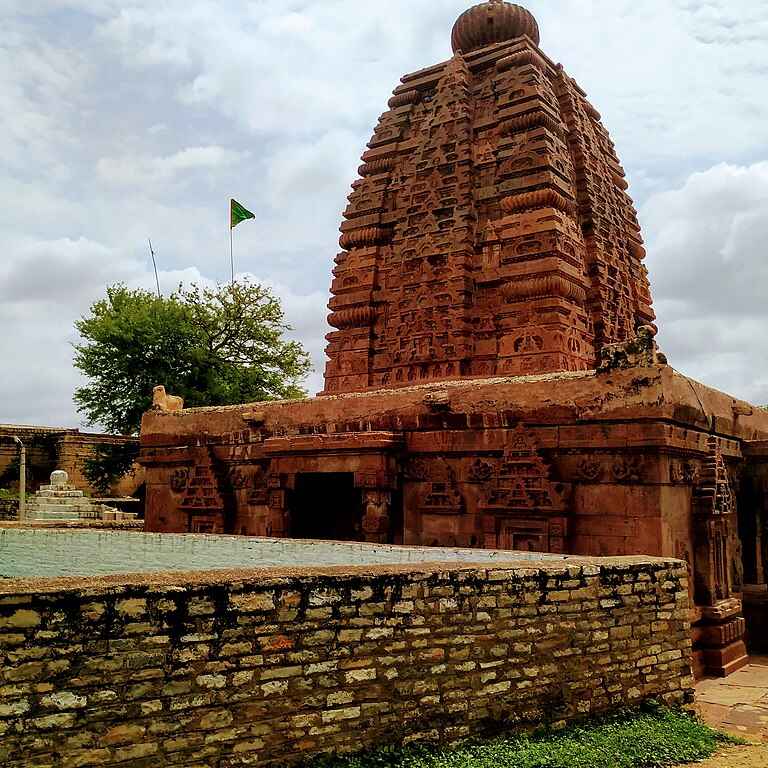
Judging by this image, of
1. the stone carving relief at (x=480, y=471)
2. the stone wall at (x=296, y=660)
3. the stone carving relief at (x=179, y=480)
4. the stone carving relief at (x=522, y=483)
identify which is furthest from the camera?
the stone carving relief at (x=179, y=480)

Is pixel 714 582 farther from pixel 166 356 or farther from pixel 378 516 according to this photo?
pixel 166 356

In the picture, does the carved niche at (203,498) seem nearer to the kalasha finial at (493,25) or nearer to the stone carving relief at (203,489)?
the stone carving relief at (203,489)

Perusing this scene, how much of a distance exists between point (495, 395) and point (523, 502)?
4.61 feet

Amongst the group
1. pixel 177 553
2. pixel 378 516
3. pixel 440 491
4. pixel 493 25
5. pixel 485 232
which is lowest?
pixel 177 553

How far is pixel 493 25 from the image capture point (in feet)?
49.4

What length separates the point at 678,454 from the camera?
27.8 ft

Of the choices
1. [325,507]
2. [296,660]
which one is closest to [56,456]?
[325,507]

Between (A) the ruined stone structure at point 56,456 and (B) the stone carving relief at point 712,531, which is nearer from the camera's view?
(B) the stone carving relief at point 712,531

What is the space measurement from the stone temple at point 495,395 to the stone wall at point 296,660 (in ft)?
10.1

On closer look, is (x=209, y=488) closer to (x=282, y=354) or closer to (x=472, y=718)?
(x=472, y=718)

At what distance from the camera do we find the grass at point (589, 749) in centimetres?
436

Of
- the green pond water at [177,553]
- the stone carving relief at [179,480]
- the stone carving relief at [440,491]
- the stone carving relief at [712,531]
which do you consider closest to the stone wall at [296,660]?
the green pond water at [177,553]

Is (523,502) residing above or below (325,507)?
above

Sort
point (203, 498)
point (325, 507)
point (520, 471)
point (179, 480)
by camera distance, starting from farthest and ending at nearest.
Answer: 1. point (179, 480)
2. point (203, 498)
3. point (325, 507)
4. point (520, 471)
